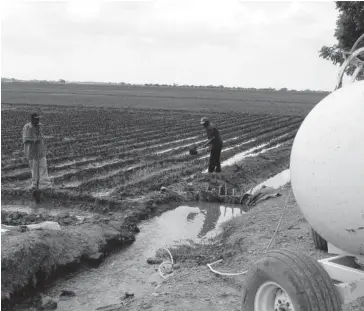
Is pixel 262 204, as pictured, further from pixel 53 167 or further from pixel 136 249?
pixel 53 167

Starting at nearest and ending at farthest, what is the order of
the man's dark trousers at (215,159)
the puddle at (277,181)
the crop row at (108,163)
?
the crop row at (108,163) < the man's dark trousers at (215,159) < the puddle at (277,181)

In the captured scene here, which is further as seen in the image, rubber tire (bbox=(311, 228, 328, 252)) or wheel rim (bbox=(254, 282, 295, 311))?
rubber tire (bbox=(311, 228, 328, 252))

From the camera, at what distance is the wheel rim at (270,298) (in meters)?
3.74

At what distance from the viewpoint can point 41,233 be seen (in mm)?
6395

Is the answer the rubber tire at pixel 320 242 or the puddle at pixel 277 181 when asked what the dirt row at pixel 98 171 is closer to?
the puddle at pixel 277 181

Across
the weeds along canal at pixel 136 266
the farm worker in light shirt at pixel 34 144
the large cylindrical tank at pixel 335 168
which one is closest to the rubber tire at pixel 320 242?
the large cylindrical tank at pixel 335 168

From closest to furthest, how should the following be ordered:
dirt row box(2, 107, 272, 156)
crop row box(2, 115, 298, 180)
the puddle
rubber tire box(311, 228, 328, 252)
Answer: rubber tire box(311, 228, 328, 252) < crop row box(2, 115, 298, 180) < the puddle < dirt row box(2, 107, 272, 156)

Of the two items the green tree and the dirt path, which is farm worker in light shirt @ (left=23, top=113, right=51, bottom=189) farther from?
the green tree

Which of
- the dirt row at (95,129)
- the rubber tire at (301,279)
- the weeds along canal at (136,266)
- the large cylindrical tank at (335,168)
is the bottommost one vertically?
the weeds along canal at (136,266)

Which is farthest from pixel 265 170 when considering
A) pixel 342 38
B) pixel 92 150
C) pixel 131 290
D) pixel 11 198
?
pixel 131 290

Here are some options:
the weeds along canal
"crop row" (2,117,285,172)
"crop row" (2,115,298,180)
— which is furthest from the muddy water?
"crop row" (2,117,285,172)

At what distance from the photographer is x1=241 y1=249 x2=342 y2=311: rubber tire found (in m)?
3.43

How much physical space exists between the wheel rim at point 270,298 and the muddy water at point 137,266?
2168 mm

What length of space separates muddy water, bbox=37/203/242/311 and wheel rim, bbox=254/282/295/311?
2.17m
